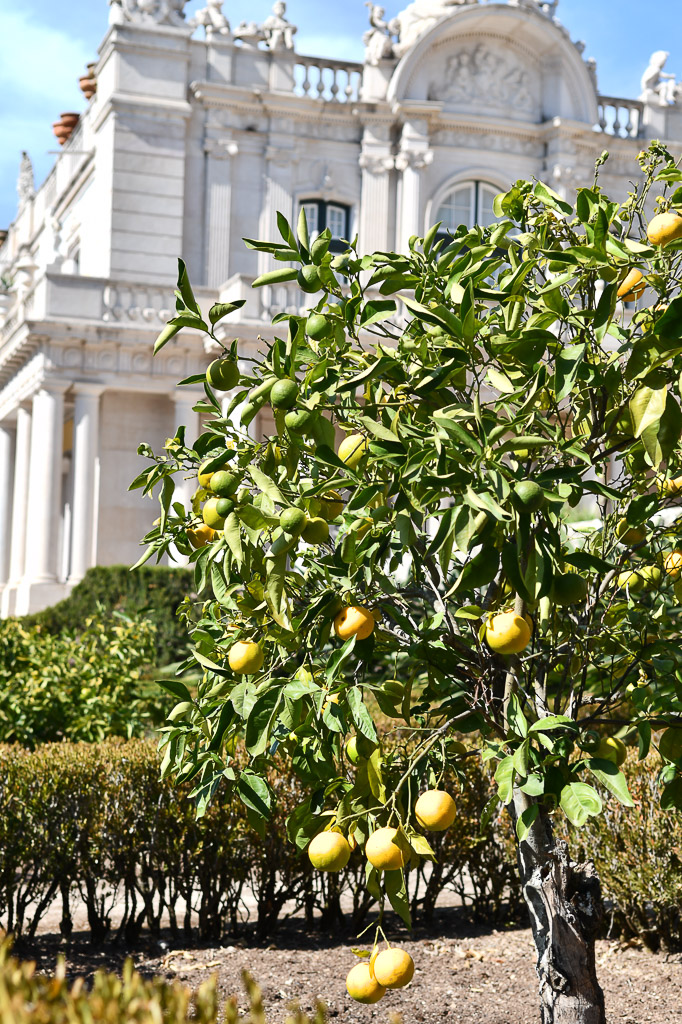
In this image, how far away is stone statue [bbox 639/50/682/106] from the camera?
27109mm

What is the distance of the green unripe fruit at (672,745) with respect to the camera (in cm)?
329

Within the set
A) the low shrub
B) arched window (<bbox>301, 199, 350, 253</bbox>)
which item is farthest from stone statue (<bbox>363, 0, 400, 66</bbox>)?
the low shrub

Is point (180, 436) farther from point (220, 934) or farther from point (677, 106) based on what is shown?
point (677, 106)

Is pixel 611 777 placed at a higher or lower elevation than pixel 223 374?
lower

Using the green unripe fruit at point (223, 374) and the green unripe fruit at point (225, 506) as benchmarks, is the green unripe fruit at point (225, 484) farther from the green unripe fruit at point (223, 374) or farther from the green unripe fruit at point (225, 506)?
the green unripe fruit at point (223, 374)

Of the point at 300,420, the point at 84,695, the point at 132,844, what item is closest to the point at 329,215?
the point at 84,695

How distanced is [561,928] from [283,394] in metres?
2.08

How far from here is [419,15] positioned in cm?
2545

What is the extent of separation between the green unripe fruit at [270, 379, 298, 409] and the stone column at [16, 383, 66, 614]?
19.3 meters

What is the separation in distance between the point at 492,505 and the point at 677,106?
28.5 m

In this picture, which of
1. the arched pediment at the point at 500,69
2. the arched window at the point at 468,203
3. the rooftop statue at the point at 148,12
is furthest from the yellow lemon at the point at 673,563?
the arched window at the point at 468,203

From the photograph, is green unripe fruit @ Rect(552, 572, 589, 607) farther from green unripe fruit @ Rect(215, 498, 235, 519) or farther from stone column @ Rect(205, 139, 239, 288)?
stone column @ Rect(205, 139, 239, 288)

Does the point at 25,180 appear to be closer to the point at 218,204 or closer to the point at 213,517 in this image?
the point at 218,204

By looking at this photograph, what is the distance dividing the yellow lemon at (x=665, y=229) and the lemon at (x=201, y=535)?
161 cm
